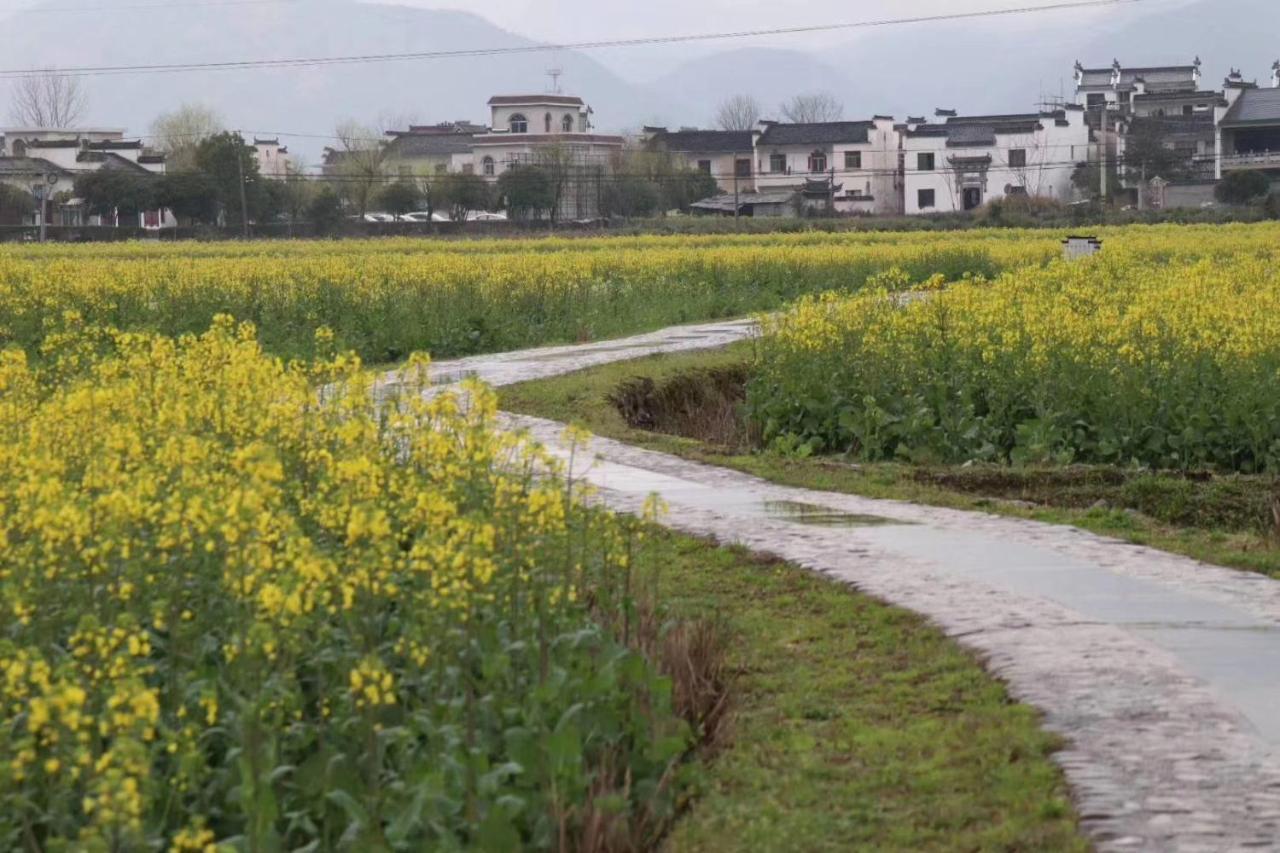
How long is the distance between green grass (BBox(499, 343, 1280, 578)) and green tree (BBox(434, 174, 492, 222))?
212 ft

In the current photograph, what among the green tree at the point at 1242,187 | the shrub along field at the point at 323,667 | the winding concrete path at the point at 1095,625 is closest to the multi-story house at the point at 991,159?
the green tree at the point at 1242,187

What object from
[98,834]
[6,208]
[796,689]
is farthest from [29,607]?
[6,208]

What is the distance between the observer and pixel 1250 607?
9.01 metres

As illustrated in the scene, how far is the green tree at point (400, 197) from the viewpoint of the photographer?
82.4 m

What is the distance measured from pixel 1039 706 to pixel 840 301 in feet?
47.1

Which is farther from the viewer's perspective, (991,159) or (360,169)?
(991,159)

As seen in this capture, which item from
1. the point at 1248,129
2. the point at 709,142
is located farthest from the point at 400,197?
the point at 1248,129

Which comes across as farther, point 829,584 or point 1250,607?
point 829,584

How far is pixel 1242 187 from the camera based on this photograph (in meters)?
76.6

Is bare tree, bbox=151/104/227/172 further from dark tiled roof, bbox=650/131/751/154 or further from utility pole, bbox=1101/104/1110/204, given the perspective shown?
utility pole, bbox=1101/104/1110/204

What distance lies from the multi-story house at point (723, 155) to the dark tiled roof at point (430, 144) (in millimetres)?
17712

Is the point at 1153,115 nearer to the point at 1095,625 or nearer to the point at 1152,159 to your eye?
the point at 1152,159

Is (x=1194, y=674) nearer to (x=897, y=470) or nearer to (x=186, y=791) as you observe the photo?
(x=186, y=791)

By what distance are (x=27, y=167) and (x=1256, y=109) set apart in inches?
2035
